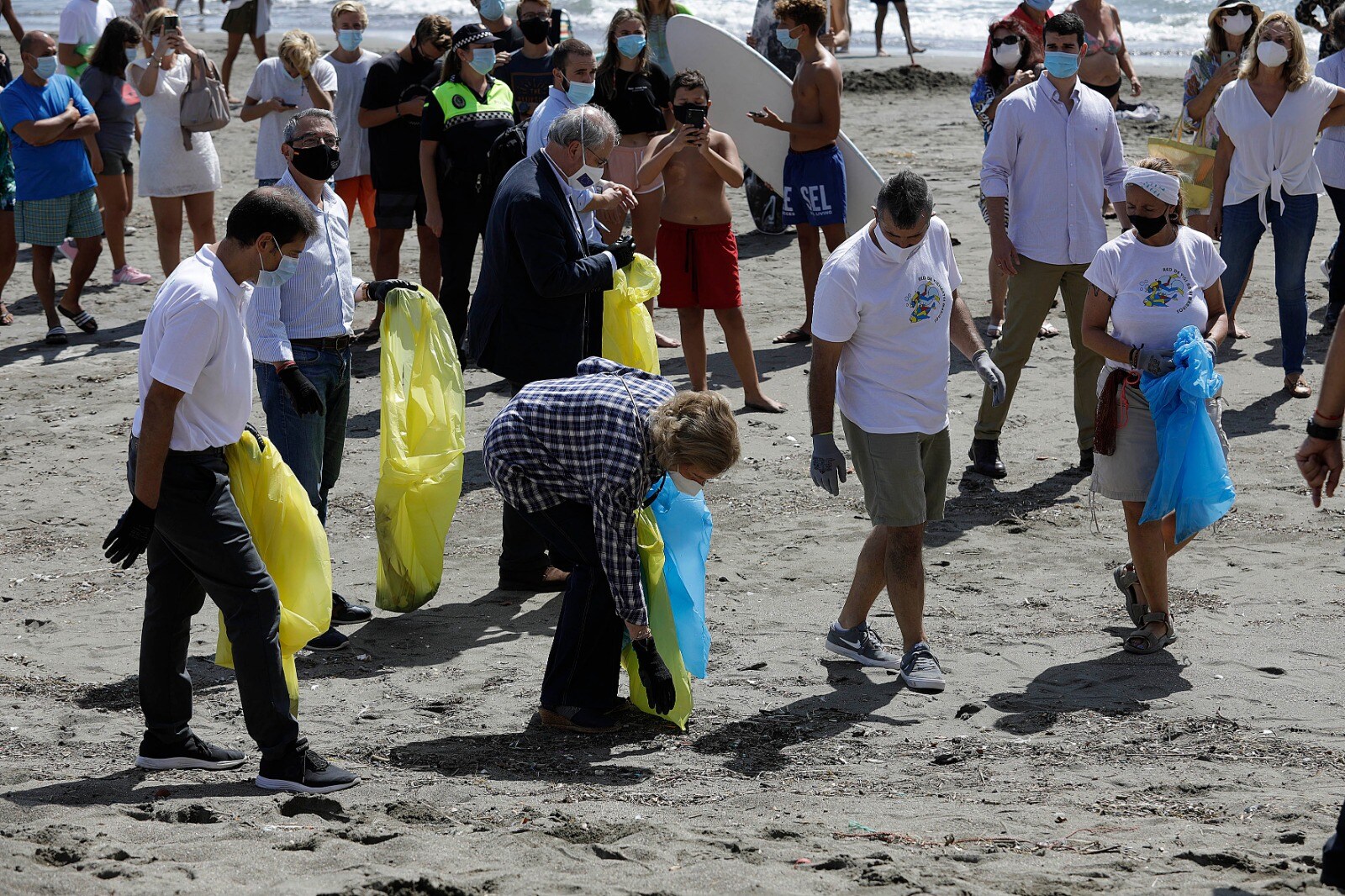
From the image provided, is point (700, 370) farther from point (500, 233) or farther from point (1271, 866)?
point (1271, 866)

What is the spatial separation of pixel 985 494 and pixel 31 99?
20.8 ft

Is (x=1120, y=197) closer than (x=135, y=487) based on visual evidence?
No

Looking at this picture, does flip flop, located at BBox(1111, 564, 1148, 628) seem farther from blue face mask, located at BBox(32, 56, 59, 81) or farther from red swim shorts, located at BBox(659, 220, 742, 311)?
blue face mask, located at BBox(32, 56, 59, 81)

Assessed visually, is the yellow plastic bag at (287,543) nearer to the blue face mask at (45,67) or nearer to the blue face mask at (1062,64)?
the blue face mask at (1062,64)

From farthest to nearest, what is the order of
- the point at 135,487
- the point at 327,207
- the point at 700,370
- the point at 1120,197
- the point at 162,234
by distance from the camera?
the point at 162,234 < the point at 700,370 < the point at 1120,197 < the point at 327,207 < the point at 135,487

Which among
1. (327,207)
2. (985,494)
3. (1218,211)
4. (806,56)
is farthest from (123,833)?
(1218,211)

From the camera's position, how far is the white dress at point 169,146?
953 centimetres

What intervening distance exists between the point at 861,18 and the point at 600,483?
2578 centimetres

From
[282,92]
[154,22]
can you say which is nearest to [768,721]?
[282,92]

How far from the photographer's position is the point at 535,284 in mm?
5711

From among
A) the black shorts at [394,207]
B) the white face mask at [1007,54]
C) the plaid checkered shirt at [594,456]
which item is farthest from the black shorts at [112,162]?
the plaid checkered shirt at [594,456]

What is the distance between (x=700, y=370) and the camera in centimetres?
818

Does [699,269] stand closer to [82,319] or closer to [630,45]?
[630,45]

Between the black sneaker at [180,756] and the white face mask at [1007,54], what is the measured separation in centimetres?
639
